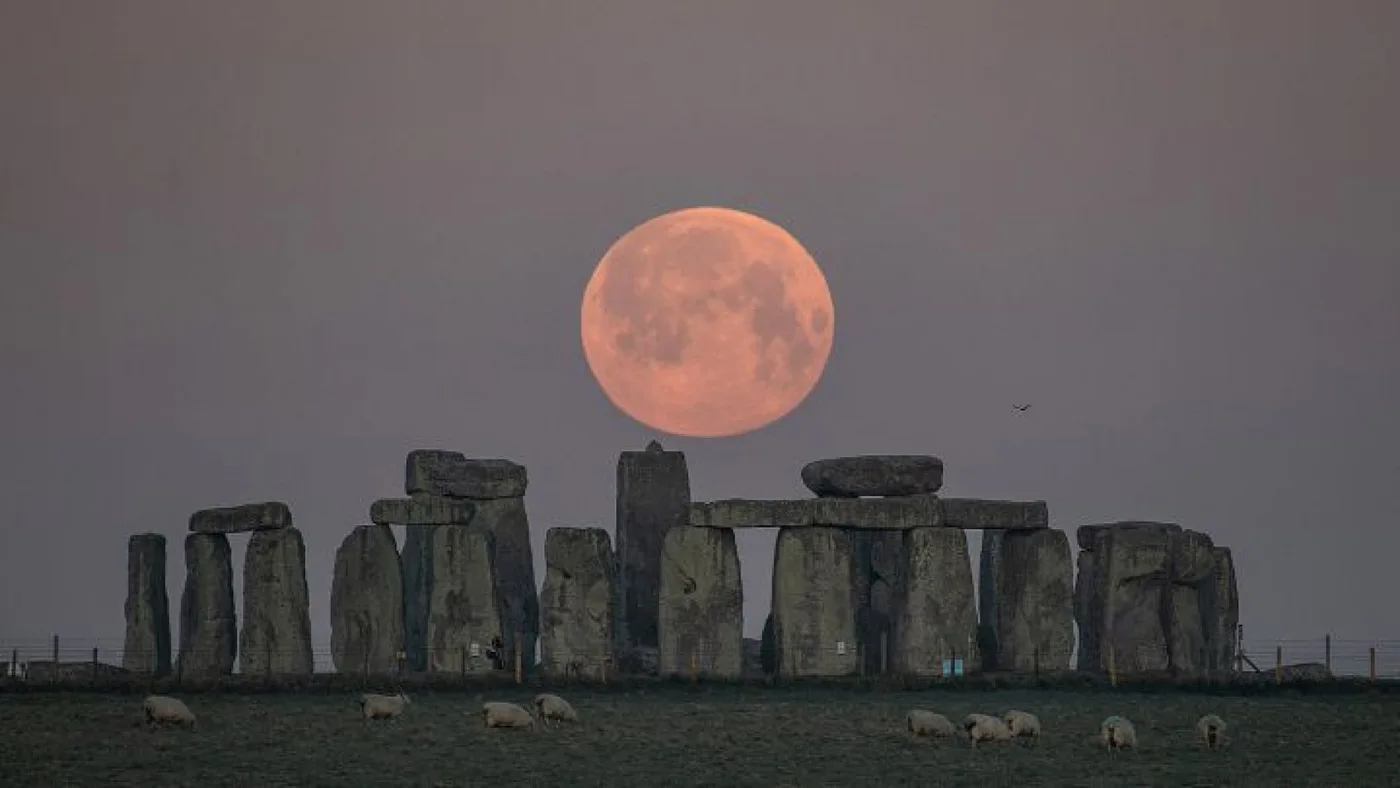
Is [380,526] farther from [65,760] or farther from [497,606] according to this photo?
[65,760]

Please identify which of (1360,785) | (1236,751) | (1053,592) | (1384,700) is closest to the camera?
(1360,785)

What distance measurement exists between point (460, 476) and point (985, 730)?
23.4 m

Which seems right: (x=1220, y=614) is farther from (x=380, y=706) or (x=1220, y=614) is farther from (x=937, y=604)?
(x=380, y=706)

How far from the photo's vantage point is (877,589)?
85.4m

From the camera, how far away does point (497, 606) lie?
3191 inches

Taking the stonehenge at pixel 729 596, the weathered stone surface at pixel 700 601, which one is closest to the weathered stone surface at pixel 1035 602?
the stonehenge at pixel 729 596

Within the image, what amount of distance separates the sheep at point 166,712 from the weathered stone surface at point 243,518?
1505 cm

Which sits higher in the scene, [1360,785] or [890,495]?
[890,495]

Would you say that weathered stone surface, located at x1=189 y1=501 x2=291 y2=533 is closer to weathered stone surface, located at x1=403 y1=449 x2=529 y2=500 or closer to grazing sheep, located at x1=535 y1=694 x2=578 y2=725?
weathered stone surface, located at x1=403 y1=449 x2=529 y2=500

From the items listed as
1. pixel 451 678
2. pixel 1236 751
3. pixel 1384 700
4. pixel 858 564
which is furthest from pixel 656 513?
pixel 1236 751

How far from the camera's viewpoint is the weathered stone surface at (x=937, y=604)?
260ft

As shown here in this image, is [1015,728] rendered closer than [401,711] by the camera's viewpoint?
Yes

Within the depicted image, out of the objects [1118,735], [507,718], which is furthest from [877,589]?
[1118,735]

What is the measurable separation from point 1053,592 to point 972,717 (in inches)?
631
